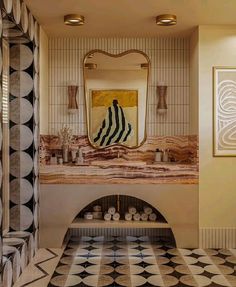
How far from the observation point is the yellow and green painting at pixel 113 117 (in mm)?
4977

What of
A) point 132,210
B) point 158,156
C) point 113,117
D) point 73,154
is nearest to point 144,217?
point 132,210

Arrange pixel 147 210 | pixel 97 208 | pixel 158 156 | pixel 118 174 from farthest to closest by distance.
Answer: pixel 158 156
pixel 97 208
pixel 147 210
pixel 118 174

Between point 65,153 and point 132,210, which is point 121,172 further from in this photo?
point 65,153

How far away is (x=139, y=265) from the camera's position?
12.6 feet

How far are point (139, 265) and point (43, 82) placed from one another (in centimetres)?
222

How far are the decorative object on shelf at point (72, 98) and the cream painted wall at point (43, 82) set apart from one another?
28cm

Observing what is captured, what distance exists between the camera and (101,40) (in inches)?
197

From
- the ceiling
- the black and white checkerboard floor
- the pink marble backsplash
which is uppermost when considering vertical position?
the ceiling

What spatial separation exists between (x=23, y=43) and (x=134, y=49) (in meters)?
1.39

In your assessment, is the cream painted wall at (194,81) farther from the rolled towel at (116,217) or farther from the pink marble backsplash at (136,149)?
the rolled towel at (116,217)

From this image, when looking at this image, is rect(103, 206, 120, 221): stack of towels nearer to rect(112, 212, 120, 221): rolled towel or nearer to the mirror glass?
rect(112, 212, 120, 221): rolled towel

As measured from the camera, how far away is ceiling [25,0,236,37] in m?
3.73

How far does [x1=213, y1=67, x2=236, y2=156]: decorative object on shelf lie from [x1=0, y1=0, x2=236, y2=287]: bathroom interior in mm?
11

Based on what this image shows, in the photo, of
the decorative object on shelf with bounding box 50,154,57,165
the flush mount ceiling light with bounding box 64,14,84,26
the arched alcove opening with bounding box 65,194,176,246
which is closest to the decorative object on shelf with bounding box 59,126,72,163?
the decorative object on shelf with bounding box 50,154,57,165
